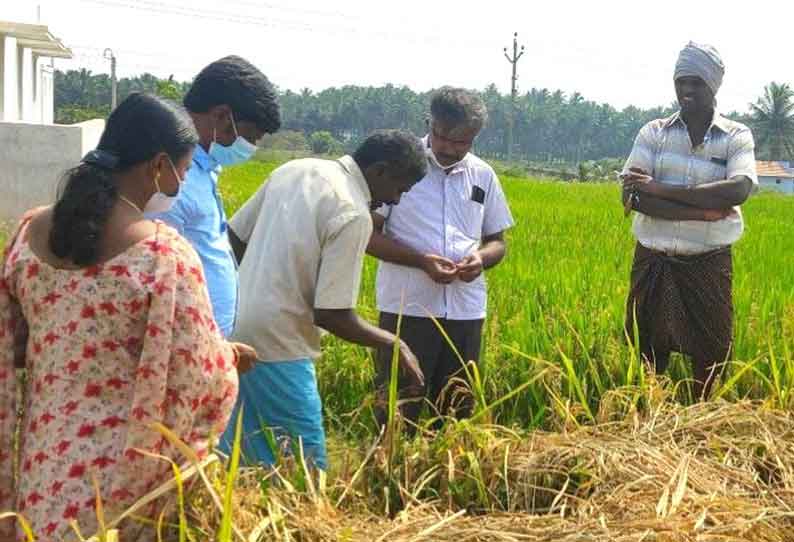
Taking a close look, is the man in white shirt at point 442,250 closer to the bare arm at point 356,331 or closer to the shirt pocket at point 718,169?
the bare arm at point 356,331

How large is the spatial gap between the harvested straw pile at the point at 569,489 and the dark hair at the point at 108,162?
1.63 ft

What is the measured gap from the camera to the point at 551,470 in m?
2.16

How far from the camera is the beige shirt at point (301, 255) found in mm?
2611

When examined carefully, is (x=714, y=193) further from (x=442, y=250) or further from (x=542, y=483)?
(x=542, y=483)

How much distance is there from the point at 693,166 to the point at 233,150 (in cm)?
184

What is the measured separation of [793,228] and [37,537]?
42.5 ft

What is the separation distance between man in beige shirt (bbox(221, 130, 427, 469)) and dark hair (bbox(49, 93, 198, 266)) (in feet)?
2.36

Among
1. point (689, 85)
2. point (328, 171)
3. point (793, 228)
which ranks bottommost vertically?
point (793, 228)

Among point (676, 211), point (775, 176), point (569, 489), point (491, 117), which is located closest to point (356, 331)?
point (569, 489)

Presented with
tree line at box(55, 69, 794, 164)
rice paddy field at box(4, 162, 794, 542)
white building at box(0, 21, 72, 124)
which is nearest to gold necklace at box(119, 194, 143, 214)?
rice paddy field at box(4, 162, 794, 542)

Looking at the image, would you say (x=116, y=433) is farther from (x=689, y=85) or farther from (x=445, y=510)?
(x=689, y=85)

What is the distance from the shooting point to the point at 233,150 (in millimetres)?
2836

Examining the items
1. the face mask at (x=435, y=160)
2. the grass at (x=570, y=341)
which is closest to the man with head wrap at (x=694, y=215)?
the grass at (x=570, y=341)

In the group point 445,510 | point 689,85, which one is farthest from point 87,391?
point 689,85
